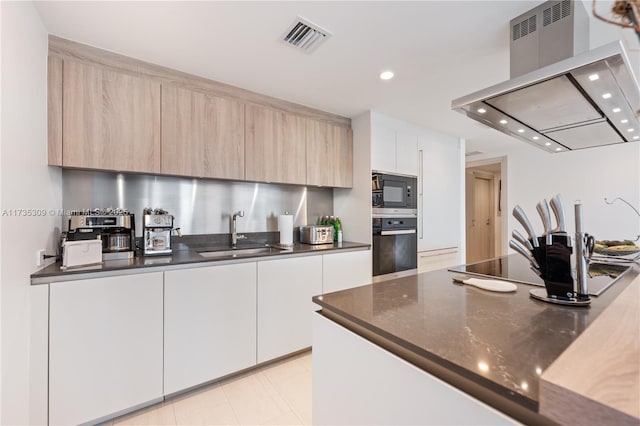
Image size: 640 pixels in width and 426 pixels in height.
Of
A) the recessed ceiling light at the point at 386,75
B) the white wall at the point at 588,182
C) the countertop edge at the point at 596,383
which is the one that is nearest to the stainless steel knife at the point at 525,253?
the countertop edge at the point at 596,383

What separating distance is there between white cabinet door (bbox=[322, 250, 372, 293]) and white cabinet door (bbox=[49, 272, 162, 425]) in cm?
129

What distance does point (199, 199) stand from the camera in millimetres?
2473

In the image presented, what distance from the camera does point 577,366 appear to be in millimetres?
446

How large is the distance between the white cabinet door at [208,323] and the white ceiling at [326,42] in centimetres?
146

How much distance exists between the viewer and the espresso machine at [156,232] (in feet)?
6.57

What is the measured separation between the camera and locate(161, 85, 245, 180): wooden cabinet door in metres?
2.05

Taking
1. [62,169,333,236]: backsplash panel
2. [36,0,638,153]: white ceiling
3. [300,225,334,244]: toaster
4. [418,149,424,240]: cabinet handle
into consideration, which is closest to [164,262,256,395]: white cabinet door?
[62,169,333,236]: backsplash panel

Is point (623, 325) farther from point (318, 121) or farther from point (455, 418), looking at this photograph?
point (318, 121)

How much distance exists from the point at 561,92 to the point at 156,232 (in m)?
2.50

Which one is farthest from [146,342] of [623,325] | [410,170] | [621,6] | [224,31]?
[410,170]

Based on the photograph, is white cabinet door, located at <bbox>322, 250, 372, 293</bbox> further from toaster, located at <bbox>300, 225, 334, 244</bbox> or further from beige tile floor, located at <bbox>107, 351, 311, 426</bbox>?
beige tile floor, located at <bbox>107, 351, 311, 426</bbox>

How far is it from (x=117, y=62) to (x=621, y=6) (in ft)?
8.01

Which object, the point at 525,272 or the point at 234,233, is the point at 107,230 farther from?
the point at 525,272

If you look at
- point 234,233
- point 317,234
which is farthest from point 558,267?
point 234,233
